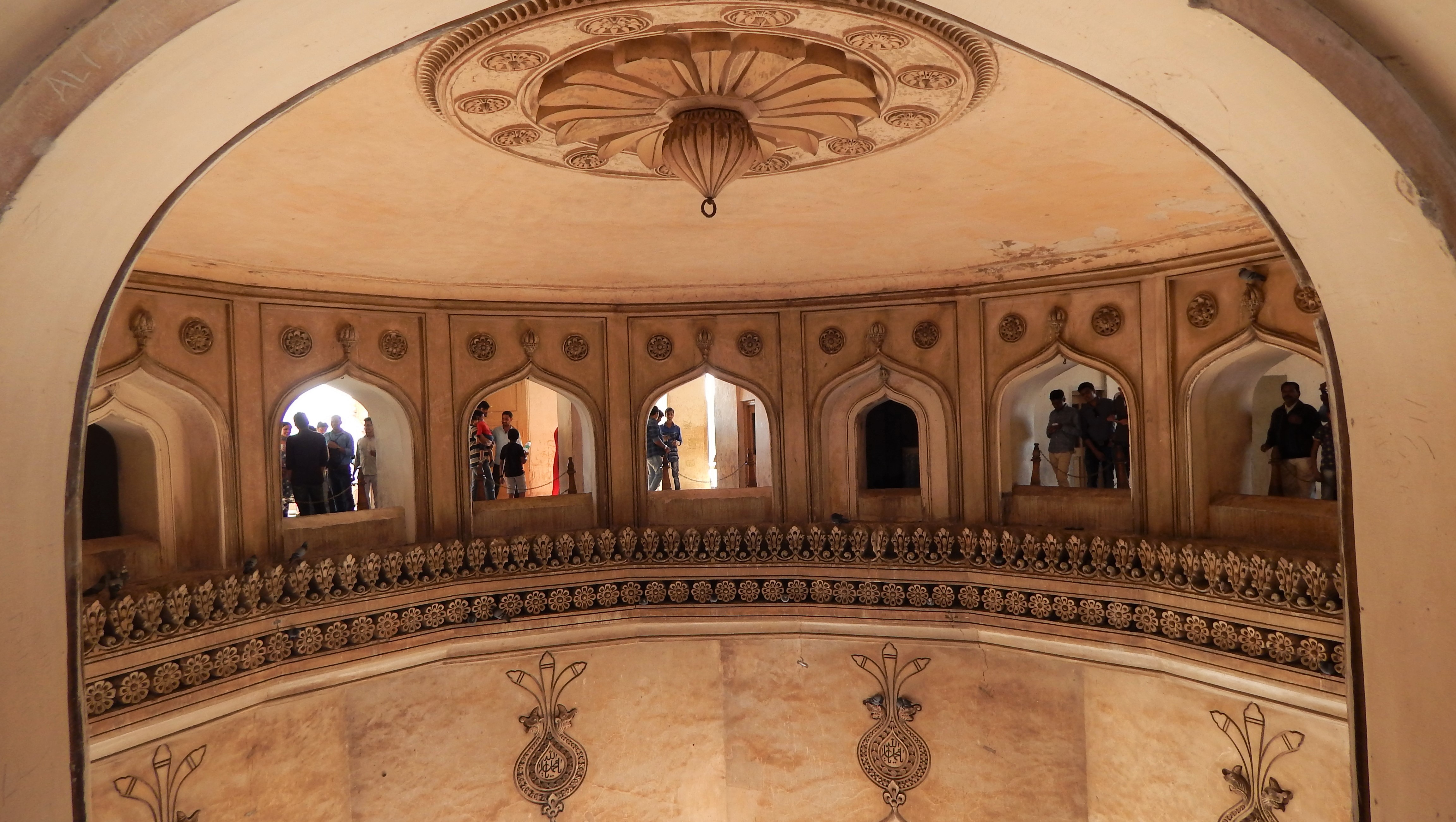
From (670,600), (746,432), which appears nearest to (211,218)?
(670,600)

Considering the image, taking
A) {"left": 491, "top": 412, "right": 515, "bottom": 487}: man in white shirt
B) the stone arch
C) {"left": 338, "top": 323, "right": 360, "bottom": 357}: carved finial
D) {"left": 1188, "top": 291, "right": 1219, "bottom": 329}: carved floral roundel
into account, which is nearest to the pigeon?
{"left": 338, "top": 323, "right": 360, "bottom": 357}: carved finial

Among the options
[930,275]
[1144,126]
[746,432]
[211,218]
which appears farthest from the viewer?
[746,432]

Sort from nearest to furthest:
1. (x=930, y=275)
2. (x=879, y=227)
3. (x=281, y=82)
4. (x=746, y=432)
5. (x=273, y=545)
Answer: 1. (x=281, y=82)
2. (x=879, y=227)
3. (x=273, y=545)
4. (x=930, y=275)
5. (x=746, y=432)

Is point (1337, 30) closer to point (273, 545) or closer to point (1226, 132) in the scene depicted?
→ point (1226, 132)

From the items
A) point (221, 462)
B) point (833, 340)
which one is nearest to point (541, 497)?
point (221, 462)

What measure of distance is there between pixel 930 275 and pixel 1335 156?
282 inches

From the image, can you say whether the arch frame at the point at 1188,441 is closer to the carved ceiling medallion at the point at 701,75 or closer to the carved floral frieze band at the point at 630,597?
the carved floral frieze band at the point at 630,597

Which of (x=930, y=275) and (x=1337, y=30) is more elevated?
(x=930, y=275)

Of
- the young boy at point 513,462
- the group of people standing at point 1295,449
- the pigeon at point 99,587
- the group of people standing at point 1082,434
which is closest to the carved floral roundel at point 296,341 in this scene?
the pigeon at point 99,587

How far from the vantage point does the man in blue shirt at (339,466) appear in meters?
10.9

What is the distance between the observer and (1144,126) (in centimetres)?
508

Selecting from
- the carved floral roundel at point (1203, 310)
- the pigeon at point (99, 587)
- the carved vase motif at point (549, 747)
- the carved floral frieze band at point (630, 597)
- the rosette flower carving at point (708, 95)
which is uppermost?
the rosette flower carving at point (708, 95)

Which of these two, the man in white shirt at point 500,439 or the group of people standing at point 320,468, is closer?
the group of people standing at point 320,468

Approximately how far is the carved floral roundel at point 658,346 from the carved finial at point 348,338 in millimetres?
2975
